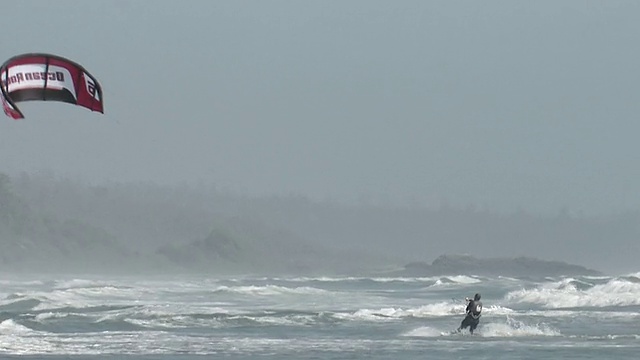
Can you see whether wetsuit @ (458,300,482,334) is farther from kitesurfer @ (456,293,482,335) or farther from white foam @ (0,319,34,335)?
white foam @ (0,319,34,335)

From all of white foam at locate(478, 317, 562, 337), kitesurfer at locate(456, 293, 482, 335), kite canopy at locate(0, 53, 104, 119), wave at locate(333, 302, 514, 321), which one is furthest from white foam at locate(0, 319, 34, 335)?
white foam at locate(478, 317, 562, 337)

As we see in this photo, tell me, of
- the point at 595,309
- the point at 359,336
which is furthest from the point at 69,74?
the point at 595,309

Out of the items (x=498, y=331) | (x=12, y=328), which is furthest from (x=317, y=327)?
(x=12, y=328)

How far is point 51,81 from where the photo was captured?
A: 24.8 m

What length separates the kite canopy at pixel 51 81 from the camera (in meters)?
24.2

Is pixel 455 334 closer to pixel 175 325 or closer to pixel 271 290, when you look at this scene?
pixel 175 325

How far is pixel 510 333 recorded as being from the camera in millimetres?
31703

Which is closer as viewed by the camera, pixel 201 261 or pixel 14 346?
pixel 14 346

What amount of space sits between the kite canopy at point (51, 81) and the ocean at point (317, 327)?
5.41 m

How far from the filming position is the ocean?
28047 millimetres

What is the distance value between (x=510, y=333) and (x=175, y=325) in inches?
354

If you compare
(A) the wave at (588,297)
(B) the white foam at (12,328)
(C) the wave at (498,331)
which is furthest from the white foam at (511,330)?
(A) the wave at (588,297)

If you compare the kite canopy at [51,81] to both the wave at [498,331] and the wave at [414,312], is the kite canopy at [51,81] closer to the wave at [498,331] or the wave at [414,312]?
the wave at [498,331]

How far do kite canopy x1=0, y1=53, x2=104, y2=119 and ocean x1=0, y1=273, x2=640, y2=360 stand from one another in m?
5.41
